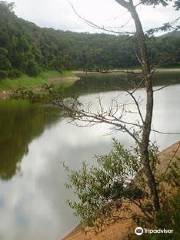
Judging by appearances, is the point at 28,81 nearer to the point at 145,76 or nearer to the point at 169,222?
the point at 145,76

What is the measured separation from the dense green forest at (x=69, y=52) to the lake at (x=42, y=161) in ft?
2.92

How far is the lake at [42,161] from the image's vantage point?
17703mm

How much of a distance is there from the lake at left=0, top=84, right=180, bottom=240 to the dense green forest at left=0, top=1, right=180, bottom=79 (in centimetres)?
89

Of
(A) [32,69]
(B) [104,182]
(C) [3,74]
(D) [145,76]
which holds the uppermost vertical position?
(D) [145,76]

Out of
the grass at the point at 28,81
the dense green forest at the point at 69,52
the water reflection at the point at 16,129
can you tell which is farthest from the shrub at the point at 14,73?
the water reflection at the point at 16,129

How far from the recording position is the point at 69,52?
635 inches

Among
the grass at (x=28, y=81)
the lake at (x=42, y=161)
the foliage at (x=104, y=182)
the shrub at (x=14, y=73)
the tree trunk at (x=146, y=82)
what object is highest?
the tree trunk at (x=146, y=82)

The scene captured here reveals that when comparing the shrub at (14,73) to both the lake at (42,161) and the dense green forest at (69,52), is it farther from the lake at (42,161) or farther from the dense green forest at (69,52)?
the lake at (42,161)

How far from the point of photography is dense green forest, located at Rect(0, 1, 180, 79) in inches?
354

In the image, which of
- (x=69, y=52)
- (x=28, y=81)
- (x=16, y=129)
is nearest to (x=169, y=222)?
(x=69, y=52)

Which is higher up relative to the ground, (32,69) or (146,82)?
(146,82)

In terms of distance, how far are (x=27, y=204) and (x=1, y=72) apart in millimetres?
50379

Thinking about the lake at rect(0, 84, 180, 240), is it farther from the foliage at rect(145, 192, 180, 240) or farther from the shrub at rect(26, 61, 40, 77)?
the shrub at rect(26, 61, 40, 77)

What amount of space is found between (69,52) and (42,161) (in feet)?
38.9
